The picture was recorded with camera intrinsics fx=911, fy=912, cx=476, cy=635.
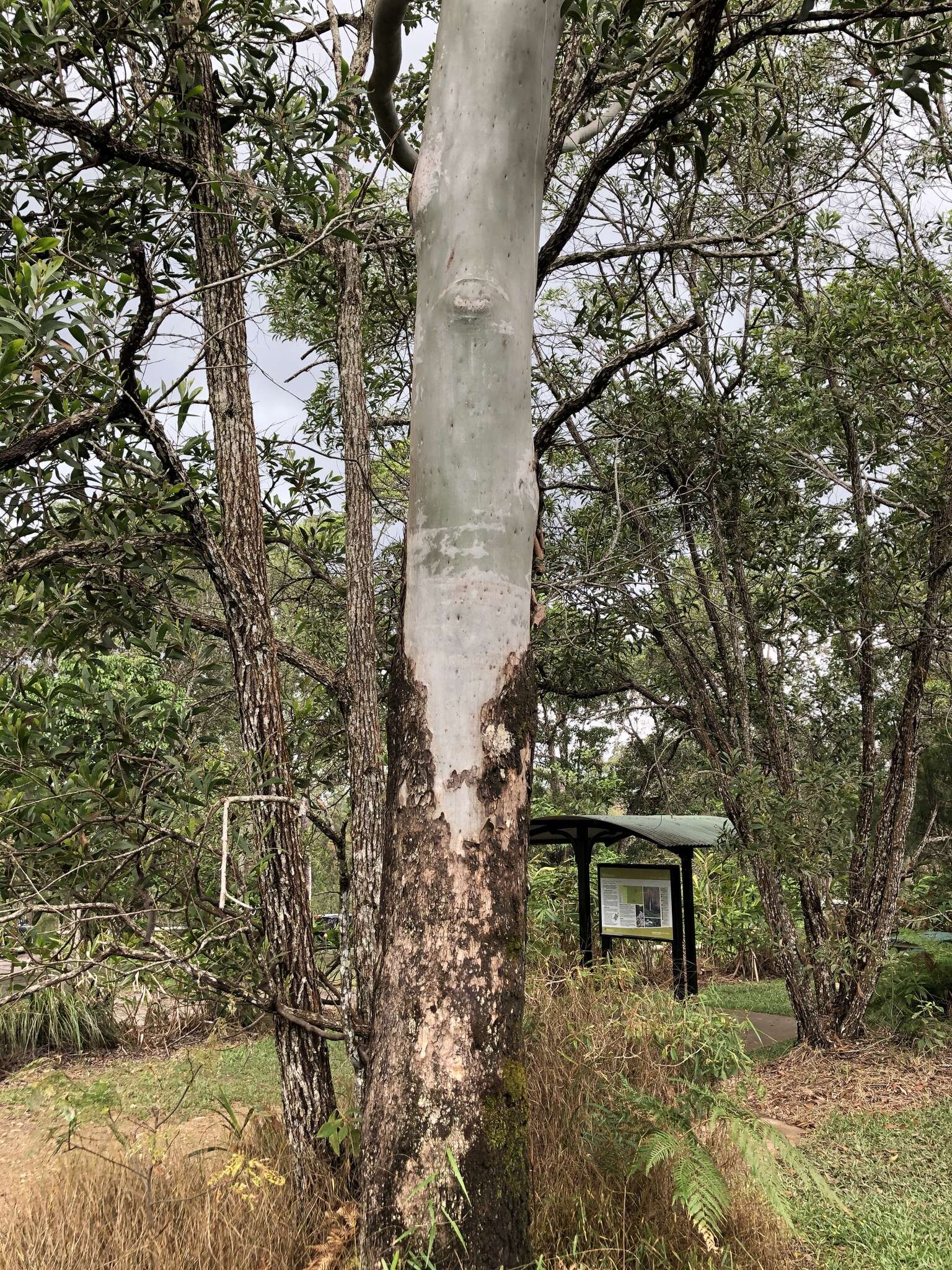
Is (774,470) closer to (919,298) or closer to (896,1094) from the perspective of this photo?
(919,298)

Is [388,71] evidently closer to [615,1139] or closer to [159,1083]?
[615,1139]

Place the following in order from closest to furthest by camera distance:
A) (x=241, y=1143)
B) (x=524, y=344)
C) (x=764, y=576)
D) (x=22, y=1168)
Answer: (x=524, y=344)
(x=241, y=1143)
(x=22, y=1168)
(x=764, y=576)

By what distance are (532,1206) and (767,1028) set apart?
7446mm

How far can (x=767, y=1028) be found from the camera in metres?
9.49

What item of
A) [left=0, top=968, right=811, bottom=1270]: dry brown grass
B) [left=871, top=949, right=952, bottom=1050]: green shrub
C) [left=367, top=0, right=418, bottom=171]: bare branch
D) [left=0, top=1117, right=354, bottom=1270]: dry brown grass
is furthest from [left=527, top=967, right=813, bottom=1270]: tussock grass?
[left=871, top=949, right=952, bottom=1050]: green shrub

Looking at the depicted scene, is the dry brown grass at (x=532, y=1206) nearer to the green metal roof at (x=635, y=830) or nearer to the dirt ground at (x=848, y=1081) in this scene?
the dirt ground at (x=848, y=1081)

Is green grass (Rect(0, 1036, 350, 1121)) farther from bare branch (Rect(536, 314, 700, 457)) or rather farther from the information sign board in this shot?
bare branch (Rect(536, 314, 700, 457))

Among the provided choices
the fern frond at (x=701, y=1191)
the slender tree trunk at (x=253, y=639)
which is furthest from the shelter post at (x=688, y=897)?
the fern frond at (x=701, y=1191)

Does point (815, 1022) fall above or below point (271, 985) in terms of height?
below

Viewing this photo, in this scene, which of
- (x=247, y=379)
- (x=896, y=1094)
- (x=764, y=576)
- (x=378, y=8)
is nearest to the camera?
(x=378, y=8)

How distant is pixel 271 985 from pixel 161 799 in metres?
0.93

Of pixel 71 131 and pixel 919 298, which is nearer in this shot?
pixel 71 131

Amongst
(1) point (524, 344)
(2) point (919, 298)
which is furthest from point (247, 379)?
(2) point (919, 298)

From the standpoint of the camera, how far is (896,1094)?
699cm
